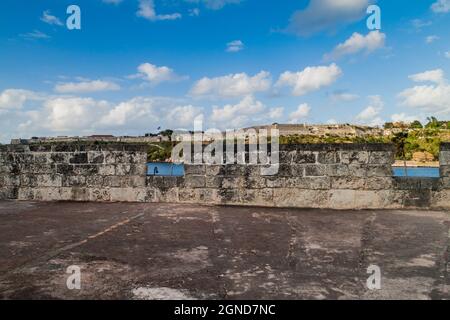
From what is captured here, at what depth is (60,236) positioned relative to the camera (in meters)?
4.11

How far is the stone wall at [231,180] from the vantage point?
5.99 metres

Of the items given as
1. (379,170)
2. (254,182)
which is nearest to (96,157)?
(254,182)

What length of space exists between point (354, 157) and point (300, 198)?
1170mm

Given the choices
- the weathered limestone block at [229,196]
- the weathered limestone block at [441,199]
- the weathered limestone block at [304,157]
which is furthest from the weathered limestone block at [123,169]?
the weathered limestone block at [441,199]

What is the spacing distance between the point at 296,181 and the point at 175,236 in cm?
284

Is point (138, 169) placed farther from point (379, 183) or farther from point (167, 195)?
point (379, 183)

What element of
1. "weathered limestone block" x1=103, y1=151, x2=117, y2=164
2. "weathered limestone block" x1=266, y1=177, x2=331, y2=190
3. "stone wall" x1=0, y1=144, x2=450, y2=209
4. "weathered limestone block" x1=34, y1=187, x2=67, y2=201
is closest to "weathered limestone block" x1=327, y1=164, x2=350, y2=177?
"stone wall" x1=0, y1=144, x2=450, y2=209

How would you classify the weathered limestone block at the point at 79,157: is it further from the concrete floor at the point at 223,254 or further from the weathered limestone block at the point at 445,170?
the weathered limestone block at the point at 445,170

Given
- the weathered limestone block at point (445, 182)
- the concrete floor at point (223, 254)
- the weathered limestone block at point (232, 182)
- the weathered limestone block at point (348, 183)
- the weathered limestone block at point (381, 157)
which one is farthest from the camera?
the weathered limestone block at point (232, 182)

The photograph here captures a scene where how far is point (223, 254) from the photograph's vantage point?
346cm

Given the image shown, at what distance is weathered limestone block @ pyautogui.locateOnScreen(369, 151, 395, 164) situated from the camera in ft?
19.6

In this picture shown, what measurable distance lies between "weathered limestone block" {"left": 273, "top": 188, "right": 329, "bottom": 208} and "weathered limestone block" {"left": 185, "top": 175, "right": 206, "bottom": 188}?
4.36 feet

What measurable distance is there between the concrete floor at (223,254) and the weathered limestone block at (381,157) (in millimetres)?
877

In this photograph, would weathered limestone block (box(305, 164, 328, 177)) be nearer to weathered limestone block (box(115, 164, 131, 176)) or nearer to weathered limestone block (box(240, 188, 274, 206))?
weathered limestone block (box(240, 188, 274, 206))
